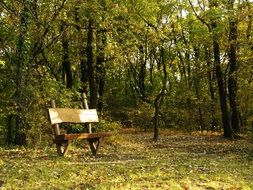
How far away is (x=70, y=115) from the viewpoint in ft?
40.3

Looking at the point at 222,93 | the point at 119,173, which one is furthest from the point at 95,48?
the point at 119,173

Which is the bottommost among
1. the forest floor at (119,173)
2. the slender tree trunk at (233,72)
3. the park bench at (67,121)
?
the forest floor at (119,173)

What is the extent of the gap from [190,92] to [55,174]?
80.9 ft

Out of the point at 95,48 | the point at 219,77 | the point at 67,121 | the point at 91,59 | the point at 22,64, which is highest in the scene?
the point at 95,48

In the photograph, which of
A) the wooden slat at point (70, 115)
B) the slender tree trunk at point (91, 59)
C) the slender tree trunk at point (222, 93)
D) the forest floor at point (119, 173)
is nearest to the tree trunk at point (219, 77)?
the slender tree trunk at point (222, 93)

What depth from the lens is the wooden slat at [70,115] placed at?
37.9ft

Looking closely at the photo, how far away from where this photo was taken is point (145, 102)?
33.0m

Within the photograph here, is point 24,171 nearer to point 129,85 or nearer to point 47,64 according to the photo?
point 47,64

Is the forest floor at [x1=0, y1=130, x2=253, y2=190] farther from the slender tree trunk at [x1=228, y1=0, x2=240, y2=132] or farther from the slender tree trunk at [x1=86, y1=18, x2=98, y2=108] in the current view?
the slender tree trunk at [x1=228, y1=0, x2=240, y2=132]

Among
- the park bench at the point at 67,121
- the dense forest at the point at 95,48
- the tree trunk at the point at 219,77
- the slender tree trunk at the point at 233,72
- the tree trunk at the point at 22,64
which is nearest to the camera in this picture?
the park bench at the point at 67,121

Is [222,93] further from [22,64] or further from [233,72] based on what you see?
[22,64]

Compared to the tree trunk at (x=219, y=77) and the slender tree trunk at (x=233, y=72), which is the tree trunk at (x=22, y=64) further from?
the tree trunk at (x=219, y=77)

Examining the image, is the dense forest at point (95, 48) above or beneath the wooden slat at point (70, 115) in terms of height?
above

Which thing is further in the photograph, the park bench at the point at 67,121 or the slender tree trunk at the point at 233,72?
the slender tree trunk at the point at 233,72
